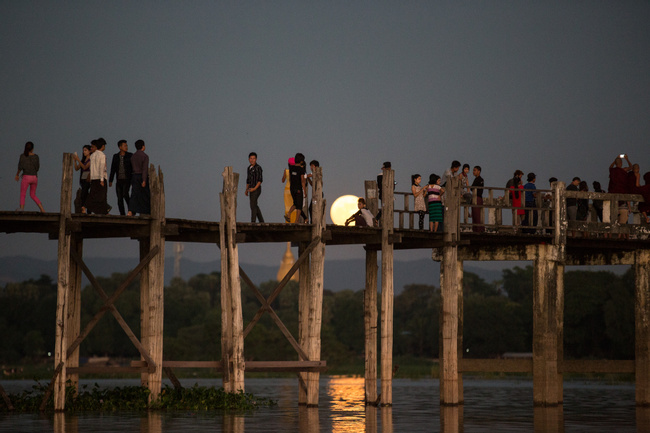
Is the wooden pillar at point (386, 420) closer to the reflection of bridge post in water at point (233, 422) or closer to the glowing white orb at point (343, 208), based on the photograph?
the reflection of bridge post in water at point (233, 422)

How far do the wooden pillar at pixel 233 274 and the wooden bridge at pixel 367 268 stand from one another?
3 centimetres

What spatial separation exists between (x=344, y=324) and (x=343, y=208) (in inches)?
3199

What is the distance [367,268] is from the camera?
32.8 m

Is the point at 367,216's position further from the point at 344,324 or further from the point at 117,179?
the point at 344,324

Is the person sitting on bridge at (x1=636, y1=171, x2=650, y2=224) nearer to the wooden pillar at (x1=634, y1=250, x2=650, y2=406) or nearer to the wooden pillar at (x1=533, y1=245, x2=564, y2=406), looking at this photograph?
the wooden pillar at (x1=634, y1=250, x2=650, y2=406)


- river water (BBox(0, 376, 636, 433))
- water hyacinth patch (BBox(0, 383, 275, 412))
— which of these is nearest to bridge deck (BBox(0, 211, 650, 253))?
water hyacinth patch (BBox(0, 383, 275, 412))

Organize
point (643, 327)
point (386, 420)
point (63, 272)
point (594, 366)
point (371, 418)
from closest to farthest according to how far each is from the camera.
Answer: point (63, 272) < point (386, 420) < point (371, 418) < point (594, 366) < point (643, 327)

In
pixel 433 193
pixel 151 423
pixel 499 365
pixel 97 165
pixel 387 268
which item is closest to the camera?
pixel 151 423

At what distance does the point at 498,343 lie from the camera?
97688 mm

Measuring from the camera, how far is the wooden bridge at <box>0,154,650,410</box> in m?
27.3

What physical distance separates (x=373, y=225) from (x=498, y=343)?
6891cm

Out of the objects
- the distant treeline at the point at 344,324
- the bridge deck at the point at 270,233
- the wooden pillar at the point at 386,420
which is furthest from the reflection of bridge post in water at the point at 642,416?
the distant treeline at the point at 344,324

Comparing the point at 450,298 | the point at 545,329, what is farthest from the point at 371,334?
the point at 545,329

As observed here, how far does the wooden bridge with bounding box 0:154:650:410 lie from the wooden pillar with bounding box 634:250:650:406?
3 cm
